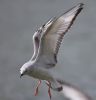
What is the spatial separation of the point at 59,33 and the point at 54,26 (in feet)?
0.12

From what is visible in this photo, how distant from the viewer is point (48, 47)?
2.11 metres

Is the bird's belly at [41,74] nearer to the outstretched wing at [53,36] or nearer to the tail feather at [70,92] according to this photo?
the outstretched wing at [53,36]

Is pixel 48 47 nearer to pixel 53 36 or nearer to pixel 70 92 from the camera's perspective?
pixel 53 36

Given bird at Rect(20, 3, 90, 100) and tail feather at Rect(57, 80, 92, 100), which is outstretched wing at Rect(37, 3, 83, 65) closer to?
bird at Rect(20, 3, 90, 100)

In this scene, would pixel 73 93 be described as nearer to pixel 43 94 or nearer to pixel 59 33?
pixel 59 33

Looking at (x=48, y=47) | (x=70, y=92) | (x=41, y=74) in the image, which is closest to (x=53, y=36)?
(x=48, y=47)

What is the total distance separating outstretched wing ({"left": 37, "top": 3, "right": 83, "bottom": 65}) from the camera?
6.48 feet

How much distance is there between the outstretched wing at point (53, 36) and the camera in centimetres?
198

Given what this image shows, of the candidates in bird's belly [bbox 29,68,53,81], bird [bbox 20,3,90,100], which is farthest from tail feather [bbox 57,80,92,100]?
bird's belly [bbox 29,68,53,81]

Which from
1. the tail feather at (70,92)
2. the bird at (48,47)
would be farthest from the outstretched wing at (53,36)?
the tail feather at (70,92)

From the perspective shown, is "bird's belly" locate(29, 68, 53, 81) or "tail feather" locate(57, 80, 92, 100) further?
"tail feather" locate(57, 80, 92, 100)

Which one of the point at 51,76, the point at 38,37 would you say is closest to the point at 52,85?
the point at 51,76

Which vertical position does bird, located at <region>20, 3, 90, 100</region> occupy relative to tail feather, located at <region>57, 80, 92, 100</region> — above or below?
above

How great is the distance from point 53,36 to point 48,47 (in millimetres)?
60
